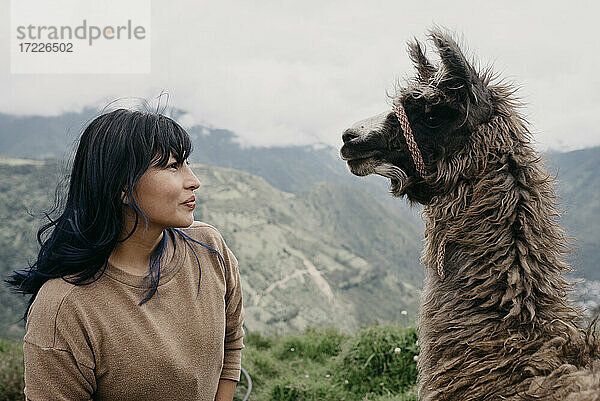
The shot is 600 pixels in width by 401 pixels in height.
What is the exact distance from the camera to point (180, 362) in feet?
5.59

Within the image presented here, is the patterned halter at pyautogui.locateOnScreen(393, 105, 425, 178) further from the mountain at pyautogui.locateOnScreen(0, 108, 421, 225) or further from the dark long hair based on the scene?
the mountain at pyautogui.locateOnScreen(0, 108, 421, 225)

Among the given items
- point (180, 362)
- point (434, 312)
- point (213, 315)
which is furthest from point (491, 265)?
point (180, 362)

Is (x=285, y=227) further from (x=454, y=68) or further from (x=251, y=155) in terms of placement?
(x=454, y=68)

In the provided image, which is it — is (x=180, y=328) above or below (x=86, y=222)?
below

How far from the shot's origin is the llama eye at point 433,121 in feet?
6.70

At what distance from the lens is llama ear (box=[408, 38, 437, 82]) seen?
7.28 ft

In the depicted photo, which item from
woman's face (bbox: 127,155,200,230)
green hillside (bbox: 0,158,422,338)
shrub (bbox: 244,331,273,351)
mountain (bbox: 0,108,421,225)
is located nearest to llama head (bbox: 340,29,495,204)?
woman's face (bbox: 127,155,200,230)

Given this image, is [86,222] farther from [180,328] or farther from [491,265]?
[491,265]

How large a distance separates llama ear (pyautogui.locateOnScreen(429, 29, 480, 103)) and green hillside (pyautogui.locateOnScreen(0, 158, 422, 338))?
2404 cm

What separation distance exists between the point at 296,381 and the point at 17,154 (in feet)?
159

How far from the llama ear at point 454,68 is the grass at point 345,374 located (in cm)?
246

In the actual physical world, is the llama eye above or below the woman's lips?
above

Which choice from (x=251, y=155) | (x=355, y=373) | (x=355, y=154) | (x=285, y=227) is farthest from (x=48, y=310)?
(x=251, y=155)

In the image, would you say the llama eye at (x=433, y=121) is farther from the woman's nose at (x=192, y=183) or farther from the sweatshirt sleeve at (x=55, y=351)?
the sweatshirt sleeve at (x=55, y=351)
